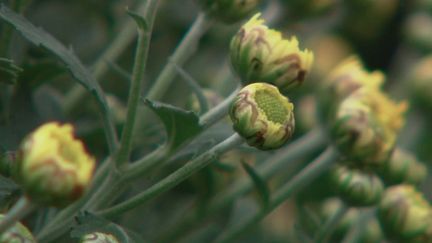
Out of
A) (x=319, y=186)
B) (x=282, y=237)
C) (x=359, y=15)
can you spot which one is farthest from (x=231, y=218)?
(x=359, y=15)

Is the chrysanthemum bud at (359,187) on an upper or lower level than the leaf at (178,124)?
lower

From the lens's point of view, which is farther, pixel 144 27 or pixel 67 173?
pixel 144 27

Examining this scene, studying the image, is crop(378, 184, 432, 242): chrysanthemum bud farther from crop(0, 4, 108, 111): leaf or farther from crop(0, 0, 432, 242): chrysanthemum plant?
crop(0, 4, 108, 111): leaf

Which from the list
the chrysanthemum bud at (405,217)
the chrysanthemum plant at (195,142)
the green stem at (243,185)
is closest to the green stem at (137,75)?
the chrysanthemum plant at (195,142)

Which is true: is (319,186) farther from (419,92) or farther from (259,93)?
(259,93)

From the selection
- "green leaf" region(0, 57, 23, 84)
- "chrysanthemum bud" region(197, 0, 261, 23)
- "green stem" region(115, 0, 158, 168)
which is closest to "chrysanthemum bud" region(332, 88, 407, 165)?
"chrysanthemum bud" region(197, 0, 261, 23)

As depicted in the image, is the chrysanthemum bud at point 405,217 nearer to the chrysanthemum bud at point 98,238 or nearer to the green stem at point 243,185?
the green stem at point 243,185

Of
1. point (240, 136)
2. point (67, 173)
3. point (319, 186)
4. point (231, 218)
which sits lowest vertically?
point (319, 186)

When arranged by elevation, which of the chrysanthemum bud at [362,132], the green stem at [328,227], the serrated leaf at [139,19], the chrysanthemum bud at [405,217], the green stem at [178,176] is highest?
the serrated leaf at [139,19]
